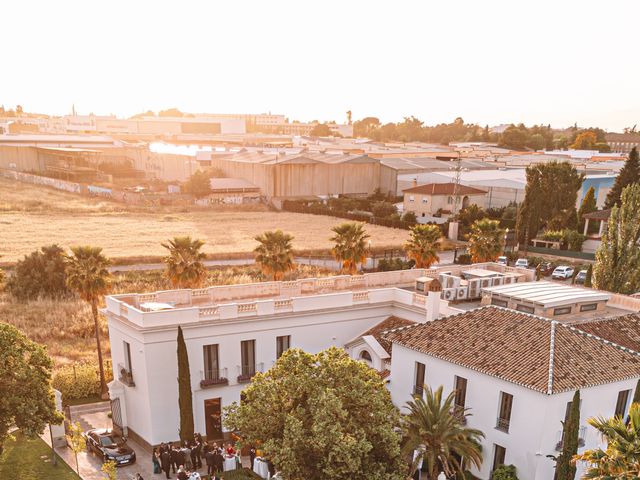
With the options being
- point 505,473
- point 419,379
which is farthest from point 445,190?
point 505,473

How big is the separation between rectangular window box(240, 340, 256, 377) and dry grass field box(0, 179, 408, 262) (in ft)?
126

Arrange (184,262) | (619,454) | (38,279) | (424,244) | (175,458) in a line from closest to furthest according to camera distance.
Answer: (619,454)
(175,458)
(184,262)
(424,244)
(38,279)

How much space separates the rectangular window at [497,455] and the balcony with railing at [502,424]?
0.81m

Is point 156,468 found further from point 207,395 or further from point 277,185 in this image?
point 277,185

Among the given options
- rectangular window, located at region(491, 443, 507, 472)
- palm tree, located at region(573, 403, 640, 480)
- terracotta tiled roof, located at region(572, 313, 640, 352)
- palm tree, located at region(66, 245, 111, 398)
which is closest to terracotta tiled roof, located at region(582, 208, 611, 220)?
terracotta tiled roof, located at region(572, 313, 640, 352)

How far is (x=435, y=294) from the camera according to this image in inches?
1155

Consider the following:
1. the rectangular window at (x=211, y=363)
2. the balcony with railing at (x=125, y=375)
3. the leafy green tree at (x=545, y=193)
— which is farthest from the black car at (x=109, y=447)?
the leafy green tree at (x=545, y=193)

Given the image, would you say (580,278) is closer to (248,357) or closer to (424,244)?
(424,244)

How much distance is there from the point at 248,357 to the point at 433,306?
409 inches

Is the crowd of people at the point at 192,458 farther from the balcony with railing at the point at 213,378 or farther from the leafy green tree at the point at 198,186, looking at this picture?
the leafy green tree at the point at 198,186

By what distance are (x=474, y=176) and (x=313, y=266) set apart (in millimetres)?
46516

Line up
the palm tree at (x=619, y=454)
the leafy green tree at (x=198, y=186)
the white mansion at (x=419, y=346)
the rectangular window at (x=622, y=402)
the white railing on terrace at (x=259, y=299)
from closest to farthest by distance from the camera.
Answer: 1. the palm tree at (x=619, y=454)
2. the white mansion at (x=419, y=346)
3. the rectangular window at (x=622, y=402)
4. the white railing on terrace at (x=259, y=299)
5. the leafy green tree at (x=198, y=186)

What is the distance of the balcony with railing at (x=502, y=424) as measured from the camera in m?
22.8

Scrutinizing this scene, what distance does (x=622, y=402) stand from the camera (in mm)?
23484
